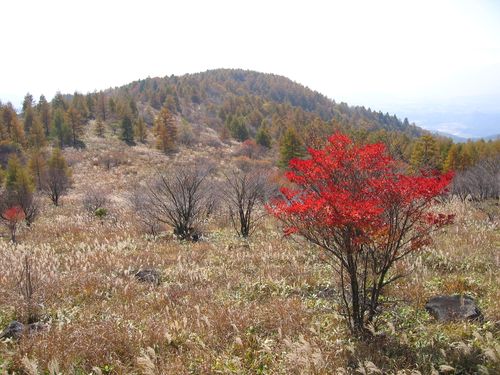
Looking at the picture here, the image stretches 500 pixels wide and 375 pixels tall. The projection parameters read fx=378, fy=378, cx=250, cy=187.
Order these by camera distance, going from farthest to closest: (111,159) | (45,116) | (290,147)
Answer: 1. (45,116)
2. (111,159)
3. (290,147)

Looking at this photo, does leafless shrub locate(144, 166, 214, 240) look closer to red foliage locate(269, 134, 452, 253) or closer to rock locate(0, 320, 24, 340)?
rock locate(0, 320, 24, 340)

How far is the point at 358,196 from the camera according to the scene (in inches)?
215

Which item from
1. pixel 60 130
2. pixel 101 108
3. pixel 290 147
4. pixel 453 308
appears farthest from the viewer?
pixel 101 108

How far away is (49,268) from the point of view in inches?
350

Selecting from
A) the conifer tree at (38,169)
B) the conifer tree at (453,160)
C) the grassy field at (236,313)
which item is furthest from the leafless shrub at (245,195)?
the conifer tree at (453,160)

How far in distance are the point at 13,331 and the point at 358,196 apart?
570cm


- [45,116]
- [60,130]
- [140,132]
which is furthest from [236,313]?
[45,116]

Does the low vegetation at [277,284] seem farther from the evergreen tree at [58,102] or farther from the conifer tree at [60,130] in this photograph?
the evergreen tree at [58,102]

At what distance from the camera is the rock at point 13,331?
5.80 meters

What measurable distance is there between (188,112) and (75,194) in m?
77.6

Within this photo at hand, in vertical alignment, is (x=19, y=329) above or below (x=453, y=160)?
below

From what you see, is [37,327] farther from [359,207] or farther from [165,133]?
[165,133]

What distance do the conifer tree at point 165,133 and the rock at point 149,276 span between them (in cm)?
5776

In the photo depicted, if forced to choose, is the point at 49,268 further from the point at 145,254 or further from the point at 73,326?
the point at 73,326
